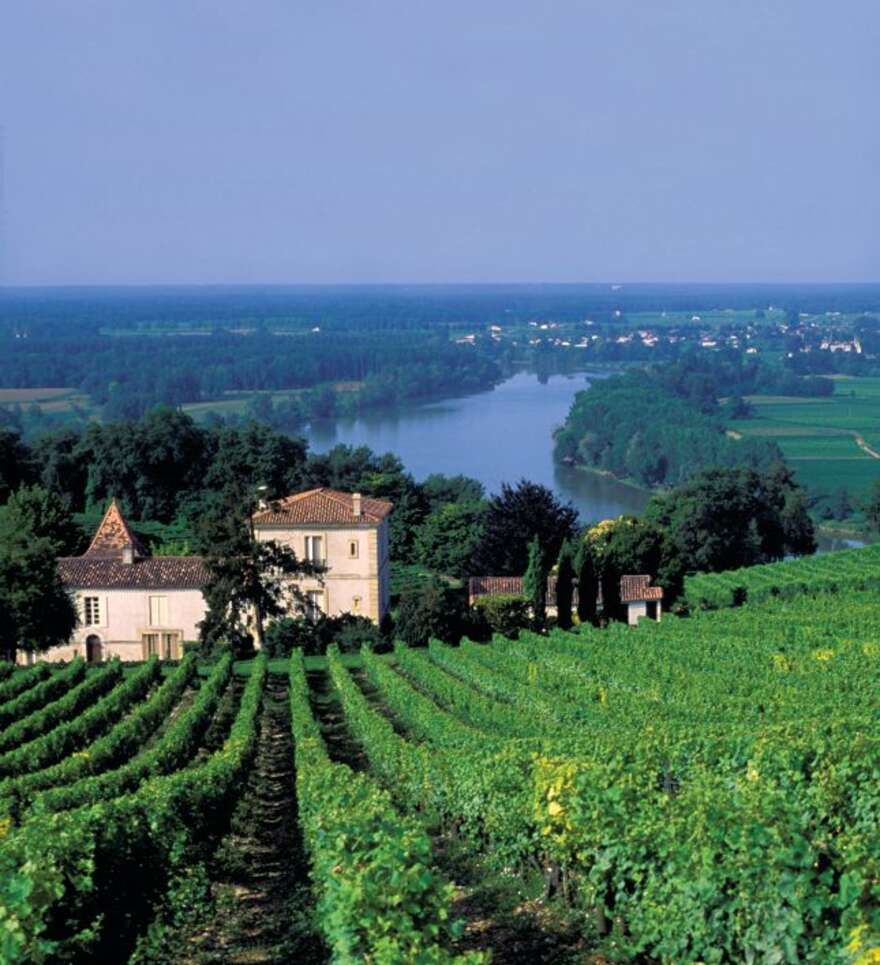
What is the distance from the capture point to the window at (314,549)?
147ft

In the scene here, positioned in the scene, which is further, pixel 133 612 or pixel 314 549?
pixel 314 549

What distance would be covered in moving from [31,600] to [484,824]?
26820mm

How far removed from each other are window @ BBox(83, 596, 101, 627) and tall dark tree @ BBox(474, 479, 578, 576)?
544 inches

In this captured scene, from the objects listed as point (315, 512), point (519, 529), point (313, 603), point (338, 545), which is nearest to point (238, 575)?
point (313, 603)

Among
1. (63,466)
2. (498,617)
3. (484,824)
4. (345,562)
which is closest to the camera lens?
(484,824)

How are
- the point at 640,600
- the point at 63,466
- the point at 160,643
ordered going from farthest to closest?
the point at 63,466, the point at 640,600, the point at 160,643

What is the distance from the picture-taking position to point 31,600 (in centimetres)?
4066

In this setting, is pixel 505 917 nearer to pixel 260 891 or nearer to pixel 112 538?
pixel 260 891

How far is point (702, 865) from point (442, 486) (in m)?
61.2

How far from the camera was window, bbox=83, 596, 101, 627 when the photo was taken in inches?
1720

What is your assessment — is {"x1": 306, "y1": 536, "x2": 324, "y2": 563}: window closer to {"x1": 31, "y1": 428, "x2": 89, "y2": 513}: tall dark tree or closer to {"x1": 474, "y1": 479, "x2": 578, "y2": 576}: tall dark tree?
{"x1": 474, "y1": 479, "x2": 578, "y2": 576}: tall dark tree

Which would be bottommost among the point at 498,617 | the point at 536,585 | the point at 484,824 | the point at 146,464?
the point at 498,617

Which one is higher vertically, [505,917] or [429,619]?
[505,917]

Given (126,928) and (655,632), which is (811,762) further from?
(655,632)
